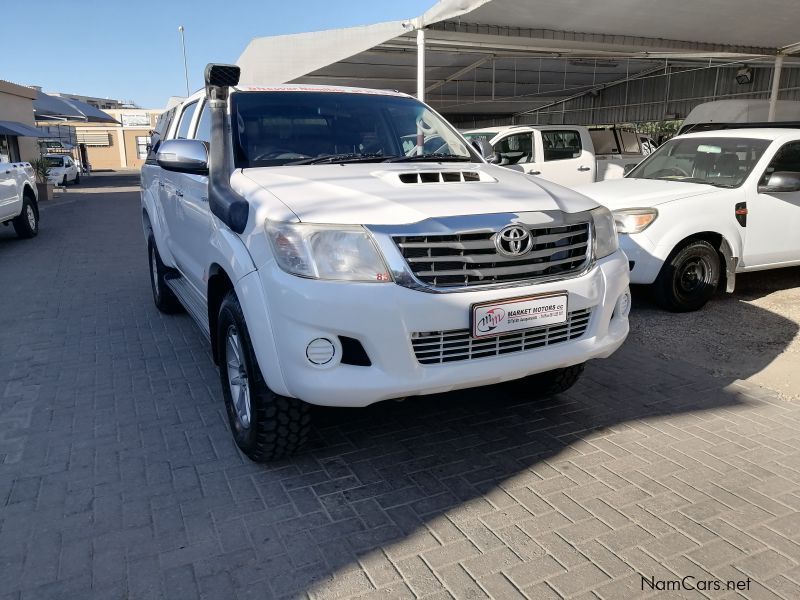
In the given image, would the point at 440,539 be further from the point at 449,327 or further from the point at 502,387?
the point at 502,387

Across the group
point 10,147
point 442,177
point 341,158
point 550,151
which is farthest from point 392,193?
point 10,147

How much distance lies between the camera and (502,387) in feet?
13.9

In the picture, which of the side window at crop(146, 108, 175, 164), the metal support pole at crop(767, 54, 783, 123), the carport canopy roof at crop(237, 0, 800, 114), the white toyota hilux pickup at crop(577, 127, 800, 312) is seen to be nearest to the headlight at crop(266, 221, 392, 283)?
the side window at crop(146, 108, 175, 164)

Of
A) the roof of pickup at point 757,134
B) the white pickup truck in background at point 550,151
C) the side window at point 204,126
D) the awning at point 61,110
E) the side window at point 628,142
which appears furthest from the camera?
the awning at point 61,110

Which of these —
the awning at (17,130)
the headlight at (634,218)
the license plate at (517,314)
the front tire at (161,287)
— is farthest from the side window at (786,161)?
the awning at (17,130)

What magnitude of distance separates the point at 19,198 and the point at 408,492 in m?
10.9

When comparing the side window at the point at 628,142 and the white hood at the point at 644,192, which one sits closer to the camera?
the white hood at the point at 644,192

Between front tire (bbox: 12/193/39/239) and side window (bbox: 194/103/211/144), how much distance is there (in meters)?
8.76

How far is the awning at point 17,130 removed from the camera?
22.6 meters

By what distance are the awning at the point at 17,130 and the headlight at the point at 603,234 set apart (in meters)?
24.9

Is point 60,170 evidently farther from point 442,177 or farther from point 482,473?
point 482,473

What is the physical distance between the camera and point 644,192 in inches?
239

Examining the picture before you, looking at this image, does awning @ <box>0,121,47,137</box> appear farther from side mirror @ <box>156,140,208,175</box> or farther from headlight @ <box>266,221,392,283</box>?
headlight @ <box>266,221,392,283</box>

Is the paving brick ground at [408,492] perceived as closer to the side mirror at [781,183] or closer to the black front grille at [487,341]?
the black front grille at [487,341]
